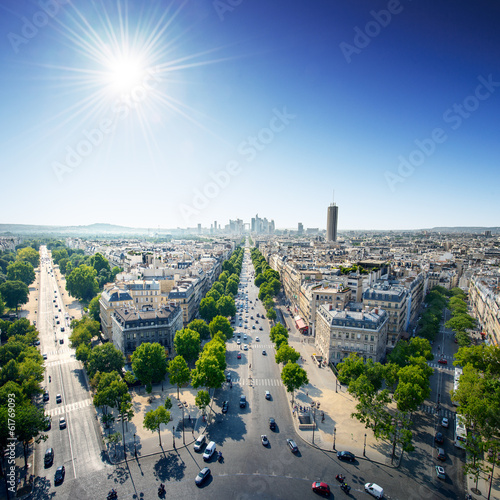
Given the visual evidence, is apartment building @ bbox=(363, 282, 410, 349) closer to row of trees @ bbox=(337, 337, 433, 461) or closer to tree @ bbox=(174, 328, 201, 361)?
row of trees @ bbox=(337, 337, 433, 461)

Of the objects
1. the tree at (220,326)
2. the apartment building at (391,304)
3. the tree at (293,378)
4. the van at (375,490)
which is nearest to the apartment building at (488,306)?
the apartment building at (391,304)

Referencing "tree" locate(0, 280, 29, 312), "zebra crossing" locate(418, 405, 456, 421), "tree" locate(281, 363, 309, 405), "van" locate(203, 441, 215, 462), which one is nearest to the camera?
"van" locate(203, 441, 215, 462)

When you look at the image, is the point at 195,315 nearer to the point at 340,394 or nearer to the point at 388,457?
the point at 340,394

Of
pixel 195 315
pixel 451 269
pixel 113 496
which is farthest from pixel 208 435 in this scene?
pixel 451 269

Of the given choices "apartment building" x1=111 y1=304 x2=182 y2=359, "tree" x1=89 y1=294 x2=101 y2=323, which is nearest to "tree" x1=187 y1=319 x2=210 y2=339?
"apartment building" x1=111 y1=304 x2=182 y2=359

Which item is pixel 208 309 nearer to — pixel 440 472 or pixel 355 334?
pixel 355 334

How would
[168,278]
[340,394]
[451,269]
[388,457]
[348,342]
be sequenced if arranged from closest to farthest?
[388,457] < [340,394] < [348,342] < [168,278] < [451,269]

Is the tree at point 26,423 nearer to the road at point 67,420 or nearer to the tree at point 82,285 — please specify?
the road at point 67,420
